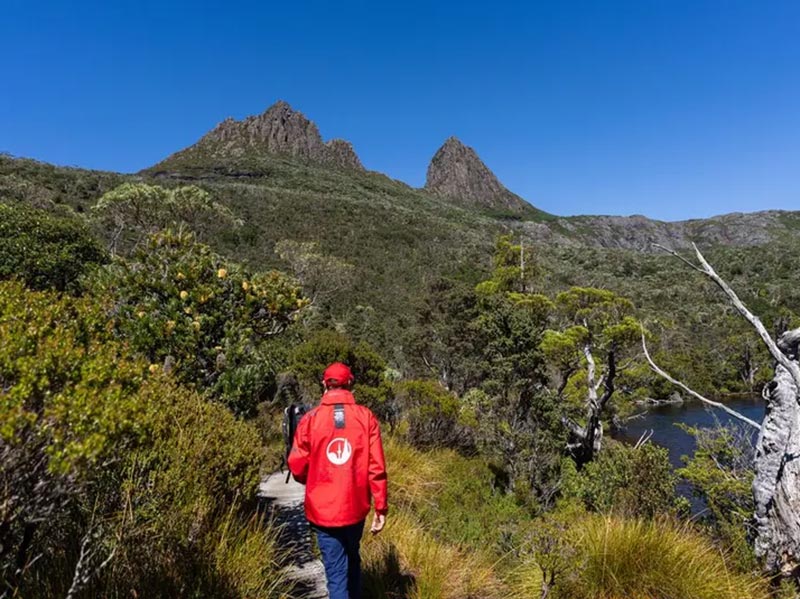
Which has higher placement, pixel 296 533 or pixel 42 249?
pixel 42 249

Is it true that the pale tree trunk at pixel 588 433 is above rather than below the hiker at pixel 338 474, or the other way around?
below

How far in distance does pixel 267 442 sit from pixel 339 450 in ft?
22.1

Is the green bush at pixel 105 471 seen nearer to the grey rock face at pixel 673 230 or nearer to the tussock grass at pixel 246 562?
the tussock grass at pixel 246 562

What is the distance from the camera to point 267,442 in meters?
8.98

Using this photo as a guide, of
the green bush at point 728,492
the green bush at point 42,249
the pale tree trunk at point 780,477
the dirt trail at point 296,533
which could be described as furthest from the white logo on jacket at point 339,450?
the green bush at point 42,249

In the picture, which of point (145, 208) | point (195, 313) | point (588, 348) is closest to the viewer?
point (195, 313)

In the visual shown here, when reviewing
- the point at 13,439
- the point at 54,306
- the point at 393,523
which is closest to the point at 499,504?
the point at 393,523

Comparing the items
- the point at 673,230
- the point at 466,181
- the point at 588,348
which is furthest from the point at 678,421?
the point at 673,230

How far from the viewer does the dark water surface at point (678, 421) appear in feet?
77.7

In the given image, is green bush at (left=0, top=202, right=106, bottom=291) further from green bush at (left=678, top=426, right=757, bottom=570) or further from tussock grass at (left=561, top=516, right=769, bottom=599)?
green bush at (left=678, top=426, right=757, bottom=570)

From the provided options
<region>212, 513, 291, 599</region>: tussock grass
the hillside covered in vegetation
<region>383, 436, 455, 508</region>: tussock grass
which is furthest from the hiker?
<region>383, 436, 455, 508</region>: tussock grass

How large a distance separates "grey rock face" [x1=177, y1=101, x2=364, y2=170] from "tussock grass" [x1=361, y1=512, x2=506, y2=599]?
348 feet

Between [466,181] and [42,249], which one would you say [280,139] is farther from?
[42,249]

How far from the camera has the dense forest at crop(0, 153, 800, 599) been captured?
6.91 feet
